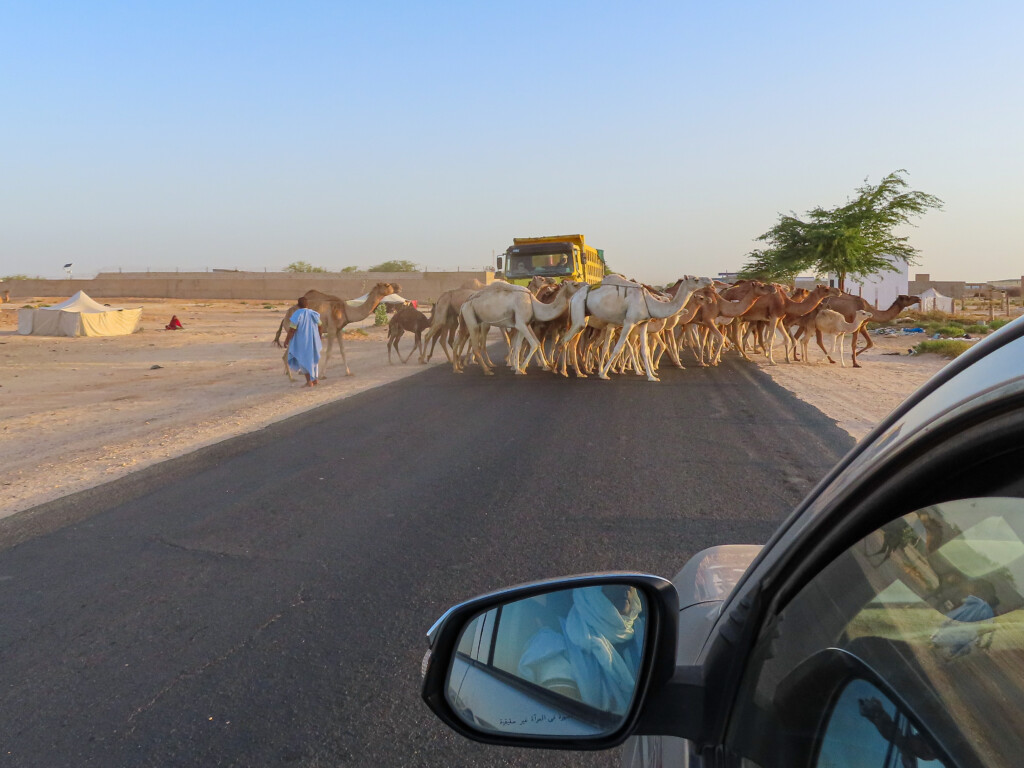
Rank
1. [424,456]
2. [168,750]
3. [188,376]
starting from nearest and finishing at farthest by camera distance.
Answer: [168,750] < [424,456] < [188,376]

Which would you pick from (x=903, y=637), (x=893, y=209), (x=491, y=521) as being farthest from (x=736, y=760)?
(x=893, y=209)

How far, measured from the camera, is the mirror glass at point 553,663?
1508 millimetres

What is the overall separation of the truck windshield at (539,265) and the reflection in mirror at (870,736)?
2709 cm

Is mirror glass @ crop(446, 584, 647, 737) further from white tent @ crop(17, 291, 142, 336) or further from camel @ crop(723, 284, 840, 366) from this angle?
white tent @ crop(17, 291, 142, 336)

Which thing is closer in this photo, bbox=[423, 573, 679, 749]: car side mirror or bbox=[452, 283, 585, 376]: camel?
bbox=[423, 573, 679, 749]: car side mirror

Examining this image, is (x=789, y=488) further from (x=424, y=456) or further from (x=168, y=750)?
(x=168, y=750)

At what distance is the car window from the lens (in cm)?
107

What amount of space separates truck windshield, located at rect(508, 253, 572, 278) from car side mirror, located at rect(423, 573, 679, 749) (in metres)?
26.7

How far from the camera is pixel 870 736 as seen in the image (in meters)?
1.21

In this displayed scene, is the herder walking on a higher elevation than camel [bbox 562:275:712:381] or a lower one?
lower

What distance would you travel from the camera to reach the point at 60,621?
14.6ft

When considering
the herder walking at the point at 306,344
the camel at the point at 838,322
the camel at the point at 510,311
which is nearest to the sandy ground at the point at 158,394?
the herder walking at the point at 306,344

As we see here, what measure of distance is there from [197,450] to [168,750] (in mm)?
6645

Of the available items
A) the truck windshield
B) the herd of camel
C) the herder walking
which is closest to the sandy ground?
the herder walking
